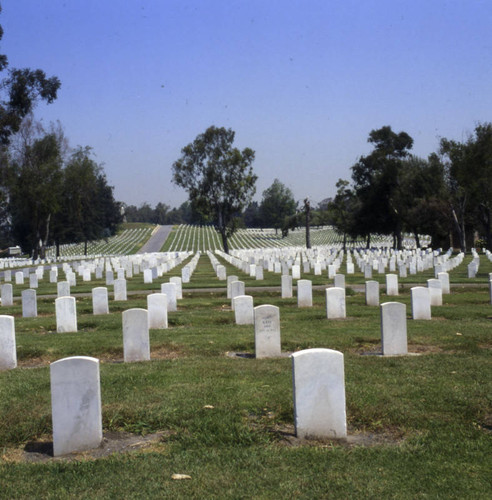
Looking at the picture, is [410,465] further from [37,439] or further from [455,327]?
[455,327]

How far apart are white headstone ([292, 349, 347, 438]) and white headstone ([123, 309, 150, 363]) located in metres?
4.62

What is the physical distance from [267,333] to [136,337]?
2.26 m

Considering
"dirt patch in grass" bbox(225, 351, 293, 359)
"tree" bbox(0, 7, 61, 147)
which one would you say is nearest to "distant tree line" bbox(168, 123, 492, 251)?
"tree" bbox(0, 7, 61, 147)

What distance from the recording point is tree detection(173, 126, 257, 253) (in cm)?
6662

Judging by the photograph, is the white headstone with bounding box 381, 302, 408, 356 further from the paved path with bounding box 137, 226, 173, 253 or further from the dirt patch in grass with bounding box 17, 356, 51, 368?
the paved path with bounding box 137, 226, 173, 253

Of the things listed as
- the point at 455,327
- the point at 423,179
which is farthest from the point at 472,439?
the point at 423,179

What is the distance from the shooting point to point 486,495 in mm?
4711

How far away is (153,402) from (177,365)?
84.8 inches

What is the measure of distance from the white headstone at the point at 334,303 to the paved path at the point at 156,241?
82.0 meters

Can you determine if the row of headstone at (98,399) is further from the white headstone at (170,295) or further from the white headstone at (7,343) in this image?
the white headstone at (170,295)

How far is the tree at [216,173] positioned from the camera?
66.6 metres

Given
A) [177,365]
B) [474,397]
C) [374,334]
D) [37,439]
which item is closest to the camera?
[37,439]

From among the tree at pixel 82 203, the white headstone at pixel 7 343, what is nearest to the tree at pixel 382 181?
the tree at pixel 82 203

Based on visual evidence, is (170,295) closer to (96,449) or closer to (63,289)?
(63,289)
